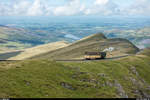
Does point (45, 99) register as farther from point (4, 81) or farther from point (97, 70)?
point (97, 70)

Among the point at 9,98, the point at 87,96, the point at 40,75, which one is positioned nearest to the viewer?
the point at 9,98

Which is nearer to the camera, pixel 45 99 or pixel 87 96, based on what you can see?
pixel 45 99

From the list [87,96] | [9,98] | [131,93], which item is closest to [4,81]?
[9,98]

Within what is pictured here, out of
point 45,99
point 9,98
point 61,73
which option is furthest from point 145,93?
point 9,98

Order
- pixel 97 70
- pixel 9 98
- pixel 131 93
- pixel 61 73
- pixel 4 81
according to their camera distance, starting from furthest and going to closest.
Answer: pixel 97 70 → pixel 131 93 → pixel 61 73 → pixel 4 81 → pixel 9 98

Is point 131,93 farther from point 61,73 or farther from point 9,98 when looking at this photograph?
point 9,98

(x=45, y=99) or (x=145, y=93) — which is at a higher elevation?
(x=45, y=99)
